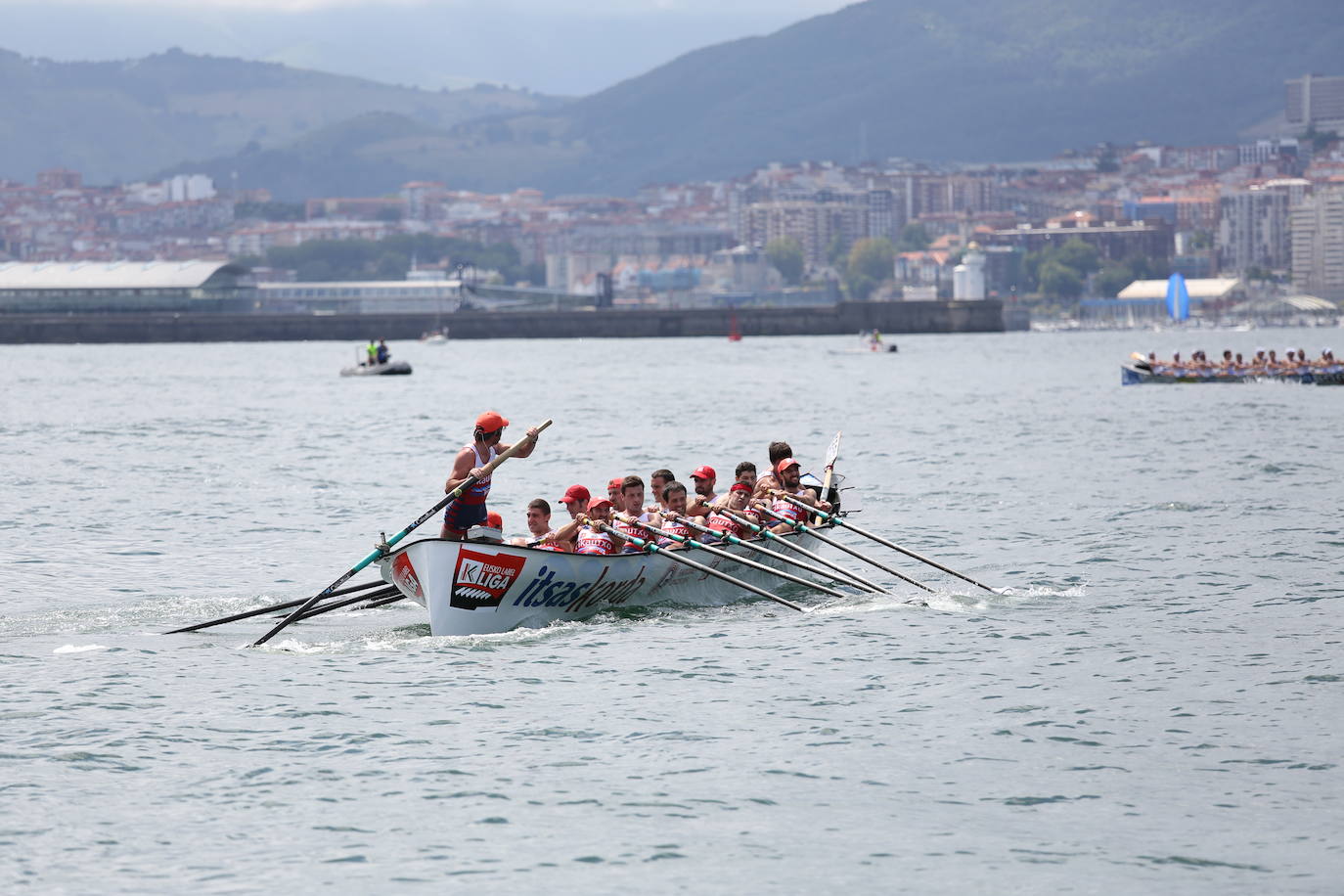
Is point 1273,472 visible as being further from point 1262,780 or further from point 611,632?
point 1262,780

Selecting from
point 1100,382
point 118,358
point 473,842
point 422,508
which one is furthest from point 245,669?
point 118,358

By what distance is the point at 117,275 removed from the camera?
557 ft

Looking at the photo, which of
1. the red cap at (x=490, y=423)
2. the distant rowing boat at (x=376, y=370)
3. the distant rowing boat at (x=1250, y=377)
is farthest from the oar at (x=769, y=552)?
the distant rowing boat at (x=376, y=370)

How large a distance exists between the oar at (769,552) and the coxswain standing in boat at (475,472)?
2849mm

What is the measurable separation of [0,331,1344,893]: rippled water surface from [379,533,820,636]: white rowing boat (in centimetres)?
29

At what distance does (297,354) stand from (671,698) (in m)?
114

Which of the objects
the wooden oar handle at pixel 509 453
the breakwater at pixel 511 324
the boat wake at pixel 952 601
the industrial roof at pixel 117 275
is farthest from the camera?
the industrial roof at pixel 117 275

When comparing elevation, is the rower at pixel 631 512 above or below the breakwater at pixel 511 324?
above

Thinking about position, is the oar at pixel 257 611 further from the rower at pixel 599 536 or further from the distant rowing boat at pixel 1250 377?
the distant rowing boat at pixel 1250 377

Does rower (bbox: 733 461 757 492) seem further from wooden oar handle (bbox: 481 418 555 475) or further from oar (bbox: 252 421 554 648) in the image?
wooden oar handle (bbox: 481 418 555 475)

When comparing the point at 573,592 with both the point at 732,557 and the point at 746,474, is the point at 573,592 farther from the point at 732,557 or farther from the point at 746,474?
the point at 746,474

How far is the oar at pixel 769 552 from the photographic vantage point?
20.1m

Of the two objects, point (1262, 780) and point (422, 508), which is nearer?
point (1262, 780)

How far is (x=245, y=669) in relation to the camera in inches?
675
